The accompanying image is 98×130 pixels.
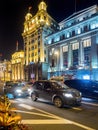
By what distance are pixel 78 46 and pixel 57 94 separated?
46551 millimetres

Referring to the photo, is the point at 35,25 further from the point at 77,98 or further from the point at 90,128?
the point at 90,128

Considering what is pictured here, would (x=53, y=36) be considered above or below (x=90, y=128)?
above

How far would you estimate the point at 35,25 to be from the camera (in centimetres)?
8225

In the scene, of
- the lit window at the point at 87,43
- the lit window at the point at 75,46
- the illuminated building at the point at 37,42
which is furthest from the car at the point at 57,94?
the illuminated building at the point at 37,42

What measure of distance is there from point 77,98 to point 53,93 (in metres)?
1.77

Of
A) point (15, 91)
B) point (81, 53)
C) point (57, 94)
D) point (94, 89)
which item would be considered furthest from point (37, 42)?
point (57, 94)

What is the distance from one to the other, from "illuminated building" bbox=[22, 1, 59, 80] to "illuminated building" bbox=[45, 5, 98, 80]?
231 inches

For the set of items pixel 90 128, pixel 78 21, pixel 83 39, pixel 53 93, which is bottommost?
pixel 90 128

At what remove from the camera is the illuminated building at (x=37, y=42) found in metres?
76.4

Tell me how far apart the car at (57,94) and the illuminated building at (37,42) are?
5806 cm

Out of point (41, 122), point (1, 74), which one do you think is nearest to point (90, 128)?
point (41, 122)

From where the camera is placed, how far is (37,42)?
81250 mm

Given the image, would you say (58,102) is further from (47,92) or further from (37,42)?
(37,42)

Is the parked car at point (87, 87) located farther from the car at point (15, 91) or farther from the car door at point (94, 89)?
the car at point (15, 91)
